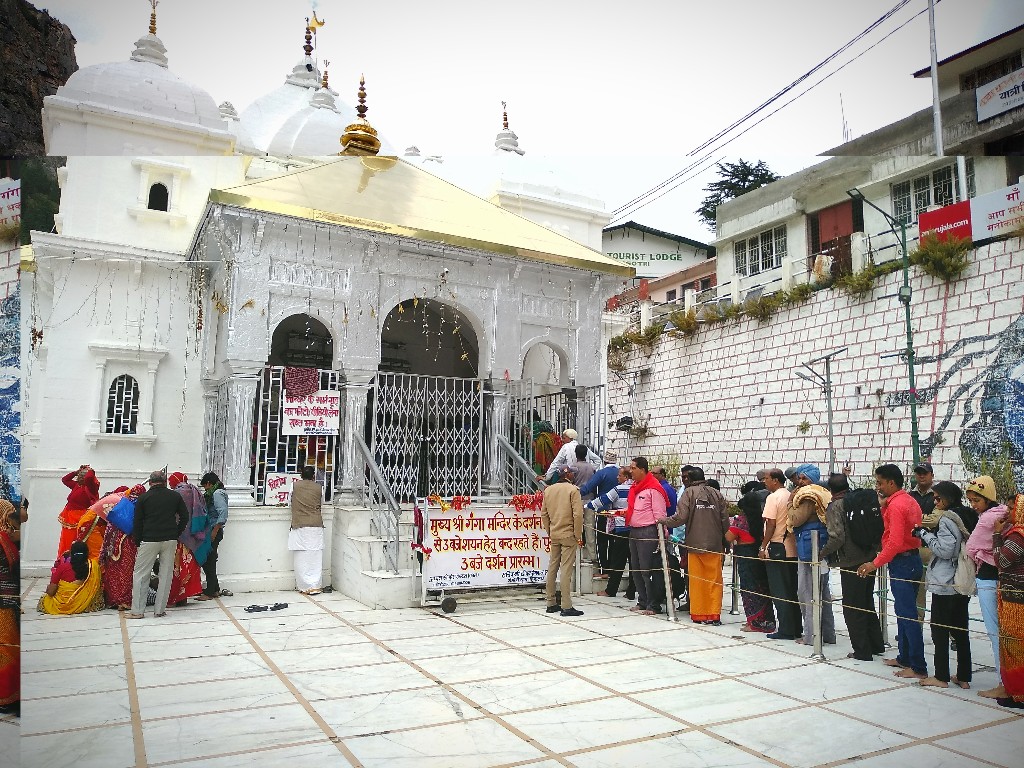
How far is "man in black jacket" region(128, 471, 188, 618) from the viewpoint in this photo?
714cm

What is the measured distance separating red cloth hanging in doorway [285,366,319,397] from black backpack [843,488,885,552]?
6.32 metres

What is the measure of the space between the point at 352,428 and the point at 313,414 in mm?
525

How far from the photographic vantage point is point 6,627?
3.02 m

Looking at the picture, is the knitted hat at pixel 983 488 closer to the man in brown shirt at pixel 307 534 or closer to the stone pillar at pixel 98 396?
the man in brown shirt at pixel 307 534

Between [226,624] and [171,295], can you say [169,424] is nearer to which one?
[171,295]

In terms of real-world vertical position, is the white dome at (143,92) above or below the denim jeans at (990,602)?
above

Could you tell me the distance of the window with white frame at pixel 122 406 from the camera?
1073 cm

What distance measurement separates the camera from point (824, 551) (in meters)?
5.87

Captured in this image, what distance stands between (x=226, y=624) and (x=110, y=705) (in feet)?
8.03

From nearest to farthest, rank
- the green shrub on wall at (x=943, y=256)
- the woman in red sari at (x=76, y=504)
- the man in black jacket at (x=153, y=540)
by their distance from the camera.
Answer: the man in black jacket at (x=153, y=540) < the woman in red sari at (x=76, y=504) < the green shrub on wall at (x=943, y=256)

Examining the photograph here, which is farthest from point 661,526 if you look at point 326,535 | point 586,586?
point 326,535

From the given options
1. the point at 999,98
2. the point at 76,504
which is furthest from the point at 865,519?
the point at 999,98

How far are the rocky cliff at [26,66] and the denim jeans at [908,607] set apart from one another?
1053 centimetres

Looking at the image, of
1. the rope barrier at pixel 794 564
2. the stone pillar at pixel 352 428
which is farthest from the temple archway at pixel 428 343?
the rope barrier at pixel 794 564
